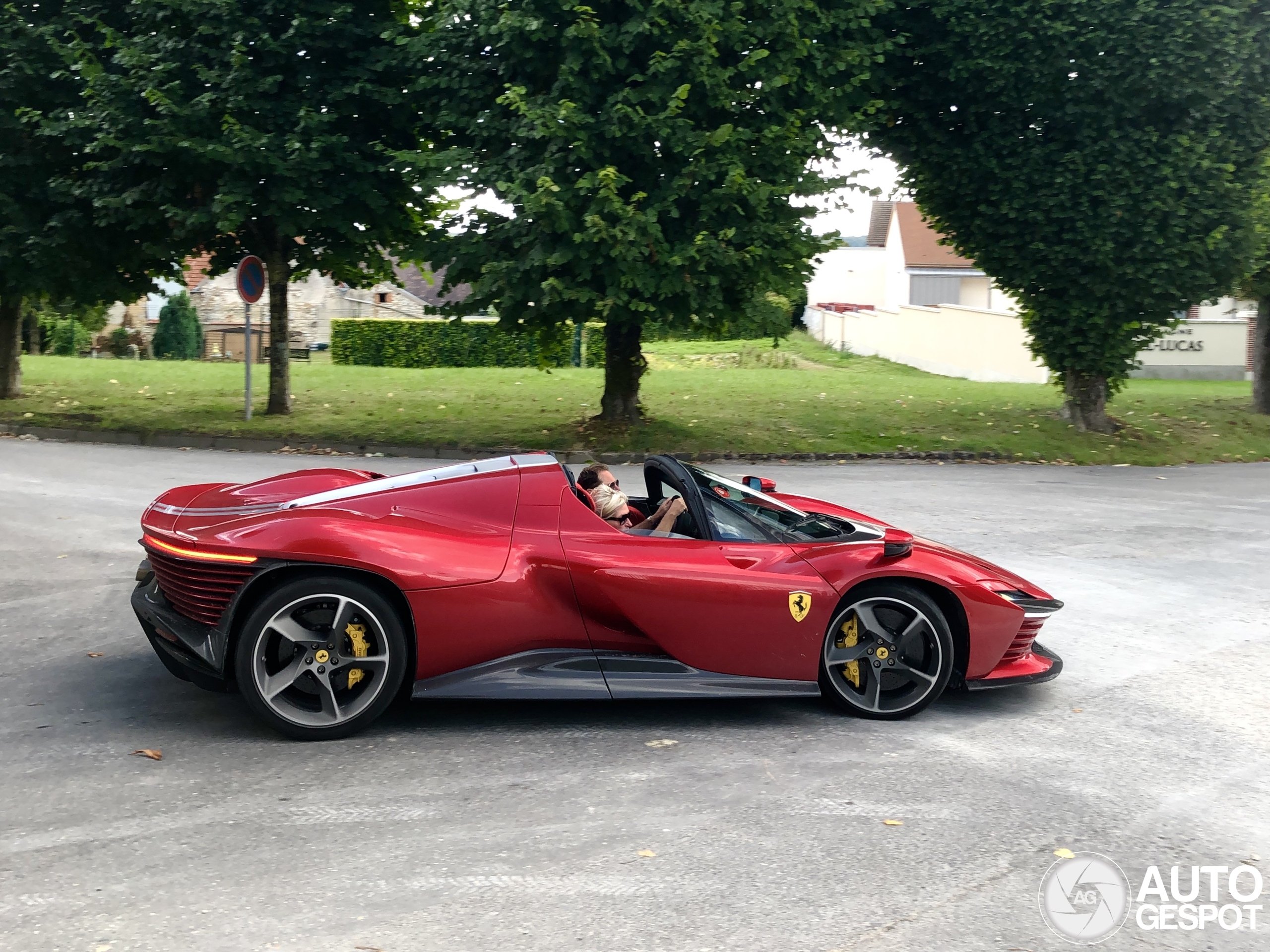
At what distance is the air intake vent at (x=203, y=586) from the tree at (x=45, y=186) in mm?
14728

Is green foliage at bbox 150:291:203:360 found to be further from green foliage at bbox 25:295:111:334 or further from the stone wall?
the stone wall

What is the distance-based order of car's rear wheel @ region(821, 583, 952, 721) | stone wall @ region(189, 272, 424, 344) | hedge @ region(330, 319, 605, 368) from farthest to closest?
stone wall @ region(189, 272, 424, 344) → hedge @ region(330, 319, 605, 368) → car's rear wheel @ region(821, 583, 952, 721)

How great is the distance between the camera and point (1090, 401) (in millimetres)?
20438

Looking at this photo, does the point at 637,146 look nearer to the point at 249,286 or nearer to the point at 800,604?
the point at 249,286

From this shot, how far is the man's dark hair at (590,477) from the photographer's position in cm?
626

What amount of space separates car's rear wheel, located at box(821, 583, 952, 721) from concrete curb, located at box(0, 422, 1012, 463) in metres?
11.4

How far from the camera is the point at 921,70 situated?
1956 centimetres

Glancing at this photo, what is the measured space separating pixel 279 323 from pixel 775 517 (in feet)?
53.5

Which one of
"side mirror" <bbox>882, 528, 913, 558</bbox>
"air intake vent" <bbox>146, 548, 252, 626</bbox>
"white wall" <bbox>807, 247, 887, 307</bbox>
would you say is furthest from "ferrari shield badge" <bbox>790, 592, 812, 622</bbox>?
"white wall" <bbox>807, 247, 887, 307</bbox>

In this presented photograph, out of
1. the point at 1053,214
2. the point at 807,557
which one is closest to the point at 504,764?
the point at 807,557

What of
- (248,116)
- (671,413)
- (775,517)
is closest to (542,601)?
(775,517)
